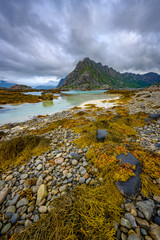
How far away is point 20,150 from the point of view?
3674mm

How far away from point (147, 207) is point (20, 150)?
4366mm

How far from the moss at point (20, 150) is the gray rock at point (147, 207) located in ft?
10.9

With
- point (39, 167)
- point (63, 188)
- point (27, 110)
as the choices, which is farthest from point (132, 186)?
point (27, 110)

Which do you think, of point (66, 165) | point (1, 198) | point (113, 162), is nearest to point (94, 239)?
point (113, 162)

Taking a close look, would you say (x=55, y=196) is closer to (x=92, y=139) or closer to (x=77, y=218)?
(x=77, y=218)

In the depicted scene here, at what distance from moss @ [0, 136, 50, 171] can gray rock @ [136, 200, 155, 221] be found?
332cm

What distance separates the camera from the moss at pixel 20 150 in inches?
123

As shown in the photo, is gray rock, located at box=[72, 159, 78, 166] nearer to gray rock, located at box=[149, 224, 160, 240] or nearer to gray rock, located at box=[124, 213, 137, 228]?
gray rock, located at box=[124, 213, 137, 228]

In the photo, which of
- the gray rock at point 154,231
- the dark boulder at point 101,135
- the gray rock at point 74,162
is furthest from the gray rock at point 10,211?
the dark boulder at point 101,135

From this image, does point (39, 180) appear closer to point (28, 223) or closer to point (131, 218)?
point (28, 223)

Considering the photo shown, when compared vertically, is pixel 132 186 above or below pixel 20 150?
above

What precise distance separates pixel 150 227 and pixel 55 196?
183 centimetres

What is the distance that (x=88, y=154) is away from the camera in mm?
3064

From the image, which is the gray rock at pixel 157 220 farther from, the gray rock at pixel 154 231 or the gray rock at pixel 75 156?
the gray rock at pixel 75 156
